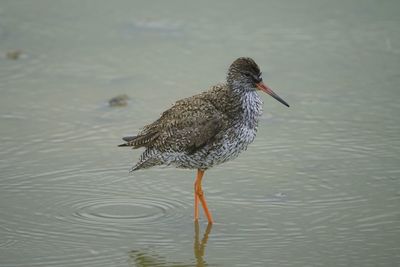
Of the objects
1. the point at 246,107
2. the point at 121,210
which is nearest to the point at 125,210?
the point at 121,210

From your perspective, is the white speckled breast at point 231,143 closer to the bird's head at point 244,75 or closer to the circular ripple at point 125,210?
the bird's head at point 244,75

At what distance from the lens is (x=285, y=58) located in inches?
399

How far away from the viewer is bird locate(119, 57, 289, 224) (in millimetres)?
6930

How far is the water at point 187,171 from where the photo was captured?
6.49 m

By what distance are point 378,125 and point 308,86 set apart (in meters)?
1.26

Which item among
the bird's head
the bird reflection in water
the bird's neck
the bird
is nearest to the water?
the bird reflection in water

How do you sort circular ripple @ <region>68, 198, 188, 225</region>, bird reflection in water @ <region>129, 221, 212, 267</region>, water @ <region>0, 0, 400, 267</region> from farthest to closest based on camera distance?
circular ripple @ <region>68, 198, 188, 225</region>, water @ <region>0, 0, 400, 267</region>, bird reflection in water @ <region>129, 221, 212, 267</region>

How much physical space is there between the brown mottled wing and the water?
0.51 m

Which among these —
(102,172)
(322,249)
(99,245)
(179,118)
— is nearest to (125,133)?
(102,172)

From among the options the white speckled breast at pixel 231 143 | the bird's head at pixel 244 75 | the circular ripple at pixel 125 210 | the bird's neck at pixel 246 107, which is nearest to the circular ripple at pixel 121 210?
the circular ripple at pixel 125 210

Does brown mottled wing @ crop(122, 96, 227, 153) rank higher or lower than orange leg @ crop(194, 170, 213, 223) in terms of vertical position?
higher

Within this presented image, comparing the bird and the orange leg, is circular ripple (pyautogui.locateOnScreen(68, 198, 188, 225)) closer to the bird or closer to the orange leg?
the orange leg

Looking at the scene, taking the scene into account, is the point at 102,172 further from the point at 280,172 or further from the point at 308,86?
the point at 308,86

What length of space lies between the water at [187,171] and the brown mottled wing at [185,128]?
51 cm
